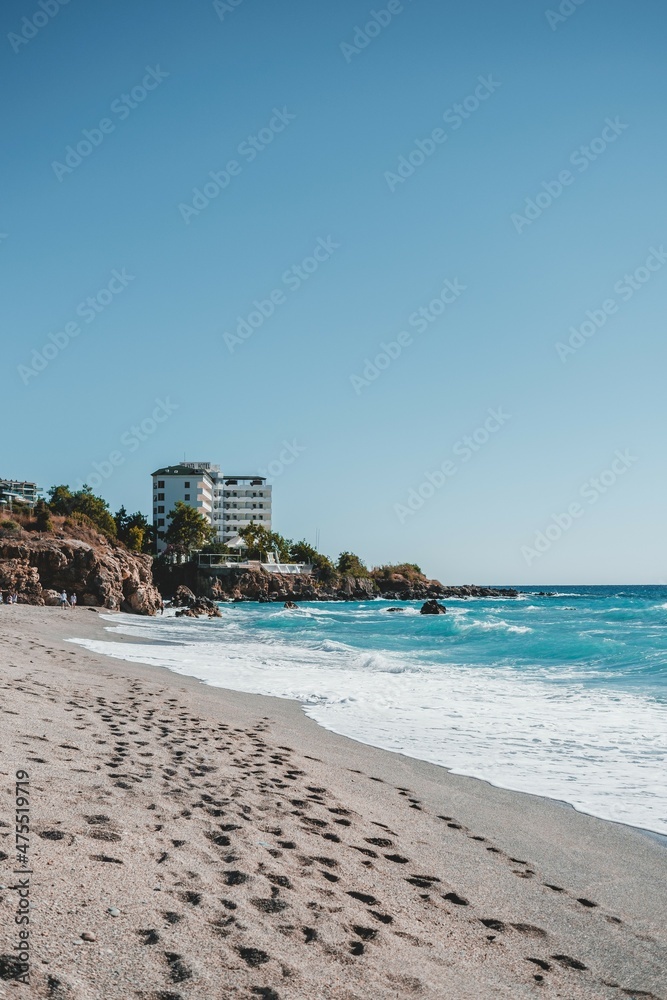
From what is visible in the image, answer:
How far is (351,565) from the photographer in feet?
407

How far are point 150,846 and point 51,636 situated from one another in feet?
69.0

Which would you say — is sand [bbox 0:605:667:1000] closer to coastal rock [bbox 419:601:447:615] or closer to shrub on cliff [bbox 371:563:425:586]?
coastal rock [bbox 419:601:447:615]

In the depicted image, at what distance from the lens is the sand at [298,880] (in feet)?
10.3

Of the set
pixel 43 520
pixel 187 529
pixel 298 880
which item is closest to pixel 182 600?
pixel 43 520

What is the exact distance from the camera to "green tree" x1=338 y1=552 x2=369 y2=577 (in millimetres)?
122312

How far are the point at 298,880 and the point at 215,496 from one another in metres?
128

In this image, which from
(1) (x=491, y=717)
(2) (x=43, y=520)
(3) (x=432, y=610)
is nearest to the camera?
(1) (x=491, y=717)

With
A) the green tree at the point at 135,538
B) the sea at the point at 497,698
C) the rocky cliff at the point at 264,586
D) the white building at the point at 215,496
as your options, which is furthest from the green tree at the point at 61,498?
the sea at the point at 497,698

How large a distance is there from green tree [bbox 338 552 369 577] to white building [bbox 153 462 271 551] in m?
16.7

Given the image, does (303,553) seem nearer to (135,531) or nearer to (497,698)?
(135,531)


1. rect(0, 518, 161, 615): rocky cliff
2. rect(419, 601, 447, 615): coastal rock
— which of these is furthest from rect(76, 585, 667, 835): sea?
rect(419, 601, 447, 615): coastal rock

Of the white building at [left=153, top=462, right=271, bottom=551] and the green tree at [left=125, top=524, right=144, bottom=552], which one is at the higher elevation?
the white building at [left=153, top=462, right=271, bottom=551]

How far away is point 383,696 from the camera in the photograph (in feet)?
45.8

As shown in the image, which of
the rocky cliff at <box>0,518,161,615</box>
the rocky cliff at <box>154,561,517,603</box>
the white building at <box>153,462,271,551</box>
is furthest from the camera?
the white building at <box>153,462,271,551</box>
